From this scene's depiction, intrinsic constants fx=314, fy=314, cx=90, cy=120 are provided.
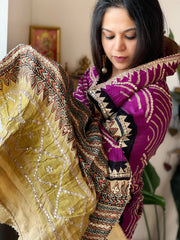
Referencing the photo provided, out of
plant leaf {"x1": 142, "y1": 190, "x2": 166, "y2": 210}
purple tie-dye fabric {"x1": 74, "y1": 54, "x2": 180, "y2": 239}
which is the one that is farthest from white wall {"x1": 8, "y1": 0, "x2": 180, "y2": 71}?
plant leaf {"x1": 142, "y1": 190, "x2": 166, "y2": 210}

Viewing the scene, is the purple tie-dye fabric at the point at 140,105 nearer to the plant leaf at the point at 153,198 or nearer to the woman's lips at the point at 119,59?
the woman's lips at the point at 119,59

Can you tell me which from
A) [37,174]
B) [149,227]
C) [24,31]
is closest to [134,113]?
[37,174]

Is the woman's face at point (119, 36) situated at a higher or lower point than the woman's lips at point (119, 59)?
higher

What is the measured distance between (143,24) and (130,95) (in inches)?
9.2

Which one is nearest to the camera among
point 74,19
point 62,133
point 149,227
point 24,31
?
point 62,133

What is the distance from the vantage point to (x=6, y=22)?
45.1 inches

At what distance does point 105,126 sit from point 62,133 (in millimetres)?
194

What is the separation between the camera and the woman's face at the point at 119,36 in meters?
1.03

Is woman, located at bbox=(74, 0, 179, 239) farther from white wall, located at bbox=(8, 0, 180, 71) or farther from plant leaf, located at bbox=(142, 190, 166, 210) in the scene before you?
plant leaf, located at bbox=(142, 190, 166, 210)

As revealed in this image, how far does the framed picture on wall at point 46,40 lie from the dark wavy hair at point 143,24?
0.56 metres

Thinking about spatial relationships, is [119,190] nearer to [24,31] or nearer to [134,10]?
[134,10]

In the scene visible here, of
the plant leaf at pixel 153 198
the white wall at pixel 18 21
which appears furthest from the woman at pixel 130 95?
the plant leaf at pixel 153 198

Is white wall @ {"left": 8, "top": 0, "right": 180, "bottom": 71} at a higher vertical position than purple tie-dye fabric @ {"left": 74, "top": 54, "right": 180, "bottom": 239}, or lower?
higher

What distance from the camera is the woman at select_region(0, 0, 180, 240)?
875 millimetres
